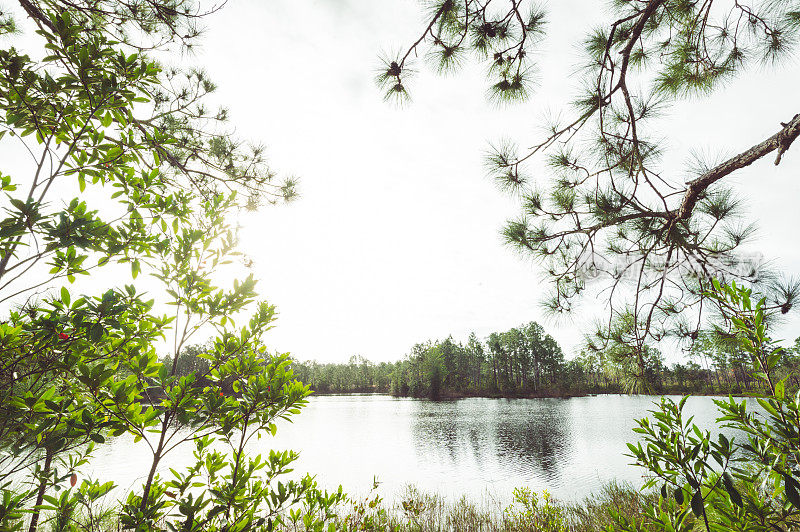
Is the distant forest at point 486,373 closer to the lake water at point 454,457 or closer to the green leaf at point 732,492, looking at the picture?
the lake water at point 454,457

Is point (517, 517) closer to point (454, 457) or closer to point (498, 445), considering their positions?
point (454, 457)

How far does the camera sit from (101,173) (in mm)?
1352

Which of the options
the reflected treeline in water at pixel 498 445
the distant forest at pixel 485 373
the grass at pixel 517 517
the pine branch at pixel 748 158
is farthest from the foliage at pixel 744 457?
the distant forest at pixel 485 373

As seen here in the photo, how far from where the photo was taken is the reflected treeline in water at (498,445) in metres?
10.4

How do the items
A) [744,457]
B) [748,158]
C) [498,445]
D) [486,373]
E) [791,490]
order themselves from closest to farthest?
[791,490]
[744,457]
[748,158]
[498,445]
[486,373]

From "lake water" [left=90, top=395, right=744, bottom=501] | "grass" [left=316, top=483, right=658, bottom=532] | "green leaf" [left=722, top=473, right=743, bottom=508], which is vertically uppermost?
"green leaf" [left=722, top=473, right=743, bottom=508]

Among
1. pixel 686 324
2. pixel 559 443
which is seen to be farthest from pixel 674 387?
pixel 686 324

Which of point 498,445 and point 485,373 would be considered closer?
point 498,445

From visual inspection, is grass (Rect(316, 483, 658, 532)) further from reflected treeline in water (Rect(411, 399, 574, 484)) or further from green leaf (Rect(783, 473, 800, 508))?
green leaf (Rect(783, 473, 800, 508))

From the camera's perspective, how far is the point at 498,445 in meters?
14.0

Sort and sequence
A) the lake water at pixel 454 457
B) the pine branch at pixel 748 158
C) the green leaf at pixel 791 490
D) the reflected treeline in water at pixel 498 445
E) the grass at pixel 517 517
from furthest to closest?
1. the reflected treeline in water at pixel 498 445
2. the lake water at pixel 454 457
3. the grass at pixel 517 517
4. the pine branch at pixel 748 158
5. the green leaf at pixel 791 490

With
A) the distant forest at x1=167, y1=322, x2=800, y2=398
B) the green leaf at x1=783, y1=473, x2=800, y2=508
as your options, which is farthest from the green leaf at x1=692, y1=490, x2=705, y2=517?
the distant forest at x1=167, y1=322, x2=800, y2=398

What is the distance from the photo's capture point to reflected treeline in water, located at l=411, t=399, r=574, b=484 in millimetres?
10422

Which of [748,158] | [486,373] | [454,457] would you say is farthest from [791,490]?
[486,373]
